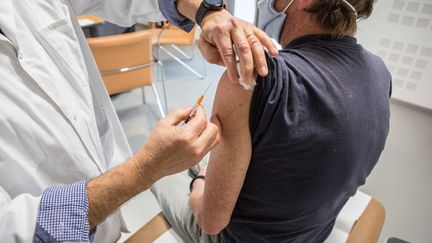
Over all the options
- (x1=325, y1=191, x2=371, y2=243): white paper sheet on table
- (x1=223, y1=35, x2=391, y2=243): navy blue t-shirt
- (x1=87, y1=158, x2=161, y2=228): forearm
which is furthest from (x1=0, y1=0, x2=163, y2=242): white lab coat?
(x1=325, y1=191, x2=371, y2=243): white paper sheet on table

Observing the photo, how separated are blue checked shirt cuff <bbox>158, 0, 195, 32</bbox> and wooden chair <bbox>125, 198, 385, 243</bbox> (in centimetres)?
74

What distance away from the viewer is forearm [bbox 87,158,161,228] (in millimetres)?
583

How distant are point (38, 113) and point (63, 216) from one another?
28 cm

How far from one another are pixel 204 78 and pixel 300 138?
9.08 feet

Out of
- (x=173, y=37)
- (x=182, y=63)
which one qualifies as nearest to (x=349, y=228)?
(x=173, y=37)

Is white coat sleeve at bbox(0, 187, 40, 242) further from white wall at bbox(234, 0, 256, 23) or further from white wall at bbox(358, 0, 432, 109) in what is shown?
white wall at bbox(234, 0, 256, 23)

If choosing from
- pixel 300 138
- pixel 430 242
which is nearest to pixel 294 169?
pixel 300 138

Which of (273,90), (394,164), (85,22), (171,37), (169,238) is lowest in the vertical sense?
(394,164)

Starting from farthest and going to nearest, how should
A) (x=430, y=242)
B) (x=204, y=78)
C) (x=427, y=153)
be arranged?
(x=204, y=78), (x=427, y=153), (x=430, y=242)

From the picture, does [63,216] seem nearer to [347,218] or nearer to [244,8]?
[347,218]

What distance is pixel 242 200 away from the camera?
81 cm

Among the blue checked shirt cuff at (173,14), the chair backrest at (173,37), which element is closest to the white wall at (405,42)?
the chair backrest at (173,37)

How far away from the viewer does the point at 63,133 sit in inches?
28.4

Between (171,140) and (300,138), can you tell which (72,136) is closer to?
(171,140)
